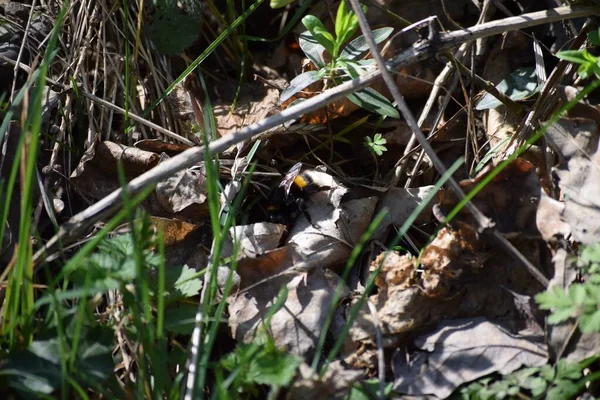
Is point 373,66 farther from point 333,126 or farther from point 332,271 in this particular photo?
point 332,271

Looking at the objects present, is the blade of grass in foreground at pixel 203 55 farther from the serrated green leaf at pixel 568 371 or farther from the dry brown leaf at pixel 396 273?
the serrated green leaf at pixel 568 371

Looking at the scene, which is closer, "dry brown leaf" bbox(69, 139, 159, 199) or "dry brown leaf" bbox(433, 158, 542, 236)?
"dry brown leaf" bbox(433, 158, 542, 236)

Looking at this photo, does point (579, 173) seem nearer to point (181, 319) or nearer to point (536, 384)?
point (536, 384)

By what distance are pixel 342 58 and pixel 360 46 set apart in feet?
0.44

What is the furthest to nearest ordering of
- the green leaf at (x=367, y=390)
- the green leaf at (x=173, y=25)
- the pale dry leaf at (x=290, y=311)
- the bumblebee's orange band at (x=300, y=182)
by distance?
the green leaf at (x=173, y=25) < the bumblebee's orange band at (x=300, y=182) < the pale dry leaf at (x=290, y=311) < the green leaf at (x=367, y=390)

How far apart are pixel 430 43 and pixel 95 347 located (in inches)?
56.6

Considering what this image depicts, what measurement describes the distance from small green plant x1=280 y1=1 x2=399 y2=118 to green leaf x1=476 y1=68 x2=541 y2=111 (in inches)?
16.7

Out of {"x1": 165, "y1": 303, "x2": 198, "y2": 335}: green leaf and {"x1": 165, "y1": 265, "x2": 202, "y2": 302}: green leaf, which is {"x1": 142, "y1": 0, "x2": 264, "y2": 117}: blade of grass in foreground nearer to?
{"x1": 165, "y1": 265, "x2": 202, "y2": 302}: green leaf

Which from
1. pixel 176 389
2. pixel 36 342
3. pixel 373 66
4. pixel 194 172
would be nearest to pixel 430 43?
pixel 373 66

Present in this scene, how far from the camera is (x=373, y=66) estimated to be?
7.95ft

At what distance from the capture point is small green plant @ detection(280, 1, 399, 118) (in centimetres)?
238

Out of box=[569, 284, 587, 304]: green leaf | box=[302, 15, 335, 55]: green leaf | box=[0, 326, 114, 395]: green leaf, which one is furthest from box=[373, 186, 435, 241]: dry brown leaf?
box=[0, 326, 114, 395]: green leaf

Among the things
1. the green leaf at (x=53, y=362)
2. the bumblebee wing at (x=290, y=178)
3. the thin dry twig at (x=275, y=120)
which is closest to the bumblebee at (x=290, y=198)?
the bumblebee wing at (x=290, y=178)

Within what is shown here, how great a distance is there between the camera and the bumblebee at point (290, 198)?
2.58 meters
